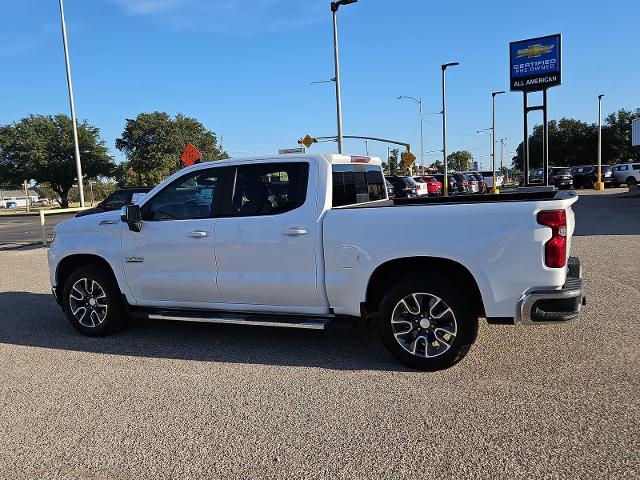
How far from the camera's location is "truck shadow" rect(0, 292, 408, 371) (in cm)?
520

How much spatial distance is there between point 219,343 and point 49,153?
169ft

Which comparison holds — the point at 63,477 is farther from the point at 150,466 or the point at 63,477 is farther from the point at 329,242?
the point at 329,242

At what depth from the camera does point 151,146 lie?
70000 mm

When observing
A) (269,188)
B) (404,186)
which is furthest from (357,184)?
(404,186)

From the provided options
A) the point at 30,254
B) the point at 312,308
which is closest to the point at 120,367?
the point at 312,308

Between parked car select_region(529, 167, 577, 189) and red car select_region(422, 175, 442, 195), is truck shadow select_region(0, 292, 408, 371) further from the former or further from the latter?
parked car select_region(529, 167, 577, 189)

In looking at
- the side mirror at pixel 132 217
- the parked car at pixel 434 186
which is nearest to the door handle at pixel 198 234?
the side mirror at pixel 132 217

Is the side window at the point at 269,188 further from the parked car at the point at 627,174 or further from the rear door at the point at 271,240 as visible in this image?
the parked car at the point at 627,174

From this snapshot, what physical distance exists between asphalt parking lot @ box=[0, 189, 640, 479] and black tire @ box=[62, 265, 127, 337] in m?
0.18

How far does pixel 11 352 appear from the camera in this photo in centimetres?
580

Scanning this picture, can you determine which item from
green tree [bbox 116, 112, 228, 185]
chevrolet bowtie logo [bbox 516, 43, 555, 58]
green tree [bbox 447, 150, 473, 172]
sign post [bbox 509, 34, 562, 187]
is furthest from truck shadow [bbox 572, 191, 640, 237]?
green tree [bbox 447, 150, 473, 172]

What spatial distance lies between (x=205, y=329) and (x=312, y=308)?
181cm

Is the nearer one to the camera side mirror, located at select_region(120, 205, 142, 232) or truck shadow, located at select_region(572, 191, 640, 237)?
side mirror, located at select_region(120, 205, 142, 232)

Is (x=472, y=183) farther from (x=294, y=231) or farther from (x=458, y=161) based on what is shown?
(x=458, y=161)
